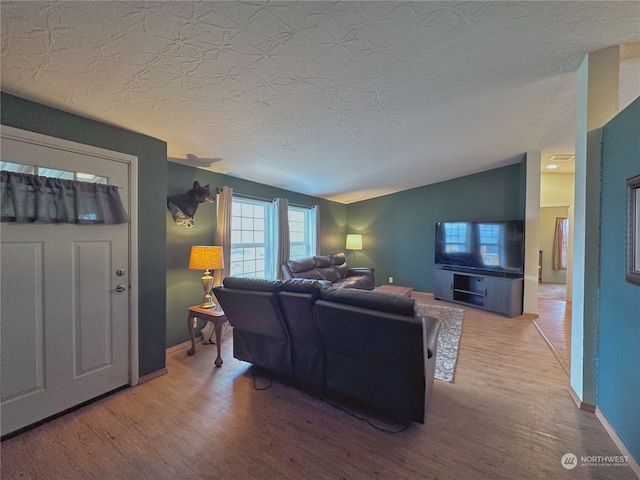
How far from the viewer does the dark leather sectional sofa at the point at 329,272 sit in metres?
4.32

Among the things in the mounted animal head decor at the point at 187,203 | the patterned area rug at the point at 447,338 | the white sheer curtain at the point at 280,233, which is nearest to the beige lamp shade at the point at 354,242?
the patterned area rug at the point at 447,338

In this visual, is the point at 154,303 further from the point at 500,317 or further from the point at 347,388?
the point at 500,317

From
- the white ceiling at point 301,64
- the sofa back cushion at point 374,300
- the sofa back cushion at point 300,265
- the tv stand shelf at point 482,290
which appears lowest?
the tv stand shelf at point 482,290

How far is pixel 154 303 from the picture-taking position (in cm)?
234

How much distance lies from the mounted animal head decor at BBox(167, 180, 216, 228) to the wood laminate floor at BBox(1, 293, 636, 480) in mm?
1654

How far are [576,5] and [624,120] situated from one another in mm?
753

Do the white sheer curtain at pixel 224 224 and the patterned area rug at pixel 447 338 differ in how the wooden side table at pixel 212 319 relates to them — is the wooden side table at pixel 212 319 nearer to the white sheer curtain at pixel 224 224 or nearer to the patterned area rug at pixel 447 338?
the white sheer curtain at pixel 224 224

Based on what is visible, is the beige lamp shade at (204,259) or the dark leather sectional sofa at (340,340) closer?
the dark leather sectional sofa at (340,340)

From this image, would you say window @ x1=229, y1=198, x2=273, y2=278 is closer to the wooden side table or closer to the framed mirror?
the wooden side table

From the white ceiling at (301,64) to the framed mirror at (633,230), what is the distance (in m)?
1.01

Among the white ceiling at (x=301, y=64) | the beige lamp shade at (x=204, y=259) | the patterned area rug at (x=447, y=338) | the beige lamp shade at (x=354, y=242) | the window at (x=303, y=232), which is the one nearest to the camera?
the white ceiling at (x=301, y=64)

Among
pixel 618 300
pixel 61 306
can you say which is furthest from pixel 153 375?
pixel 618 300

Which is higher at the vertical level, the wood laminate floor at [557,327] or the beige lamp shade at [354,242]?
the beige lamp shade at [354,242]

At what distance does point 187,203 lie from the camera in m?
2.95
